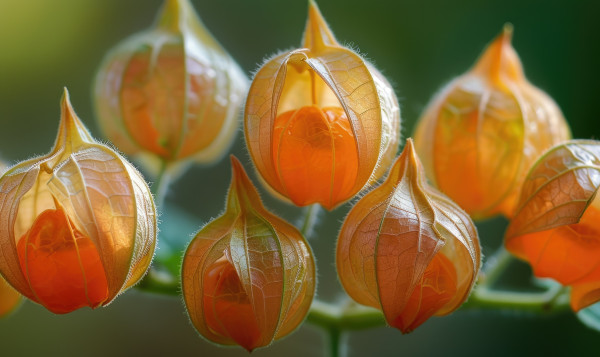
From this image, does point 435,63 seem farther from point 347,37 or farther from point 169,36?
point 169,36

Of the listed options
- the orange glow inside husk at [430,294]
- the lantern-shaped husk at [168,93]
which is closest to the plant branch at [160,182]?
the lantern-shaped husk at [168,93]

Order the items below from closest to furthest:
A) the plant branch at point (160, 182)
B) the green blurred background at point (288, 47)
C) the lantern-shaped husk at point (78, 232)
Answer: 1. the lantern-shaped husk at point (78, 232)
2. the plant branch at point (160, 182)
3. the green blurred background at point (288, 47)

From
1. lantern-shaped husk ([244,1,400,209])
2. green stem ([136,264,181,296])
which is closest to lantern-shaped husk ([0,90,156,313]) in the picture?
lantern-shaped husk ([244,1,400,209])

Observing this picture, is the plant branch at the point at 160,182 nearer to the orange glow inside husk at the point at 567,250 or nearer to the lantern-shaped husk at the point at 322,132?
the lantern-shaped husk at the point at 322,132

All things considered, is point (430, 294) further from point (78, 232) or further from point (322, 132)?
point (78, 232)

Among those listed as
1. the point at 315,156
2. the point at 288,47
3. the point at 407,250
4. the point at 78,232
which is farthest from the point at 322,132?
the point at 288,47

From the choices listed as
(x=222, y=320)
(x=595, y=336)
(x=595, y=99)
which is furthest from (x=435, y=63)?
(x=222, y=320)
